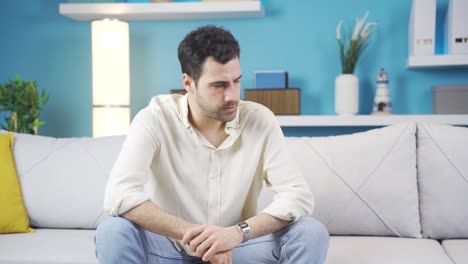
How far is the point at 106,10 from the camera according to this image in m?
3.22

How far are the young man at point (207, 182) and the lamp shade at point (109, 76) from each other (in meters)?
1.19

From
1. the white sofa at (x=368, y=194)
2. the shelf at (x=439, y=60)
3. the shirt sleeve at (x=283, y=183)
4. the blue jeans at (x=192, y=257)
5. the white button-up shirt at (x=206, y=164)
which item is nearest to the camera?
the blue jeans at (x=192, y=257)

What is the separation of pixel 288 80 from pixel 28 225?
1.47m

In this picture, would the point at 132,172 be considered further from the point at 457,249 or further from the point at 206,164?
the point at 457,249

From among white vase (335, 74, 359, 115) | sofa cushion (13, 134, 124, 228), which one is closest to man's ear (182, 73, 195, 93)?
sofa cushion (13, 134, 124, 228)

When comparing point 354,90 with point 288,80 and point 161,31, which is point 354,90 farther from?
point 161,31

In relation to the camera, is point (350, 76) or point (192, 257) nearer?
point (192, 257)

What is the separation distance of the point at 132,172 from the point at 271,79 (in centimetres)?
146

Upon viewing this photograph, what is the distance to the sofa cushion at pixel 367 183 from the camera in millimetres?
2191

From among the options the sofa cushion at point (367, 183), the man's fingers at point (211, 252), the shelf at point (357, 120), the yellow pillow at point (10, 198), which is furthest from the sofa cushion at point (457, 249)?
the yellow pillow at point (10, 198)

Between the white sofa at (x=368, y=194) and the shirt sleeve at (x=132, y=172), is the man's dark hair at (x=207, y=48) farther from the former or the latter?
the white sofa at (x=368, y=194)

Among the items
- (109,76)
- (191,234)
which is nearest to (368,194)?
(191,234)

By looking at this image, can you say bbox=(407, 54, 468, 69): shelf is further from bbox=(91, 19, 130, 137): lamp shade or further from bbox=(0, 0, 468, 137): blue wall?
bbox=(91, 19, 130, 137): lamp shade

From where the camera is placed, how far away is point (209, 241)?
1.58 m
